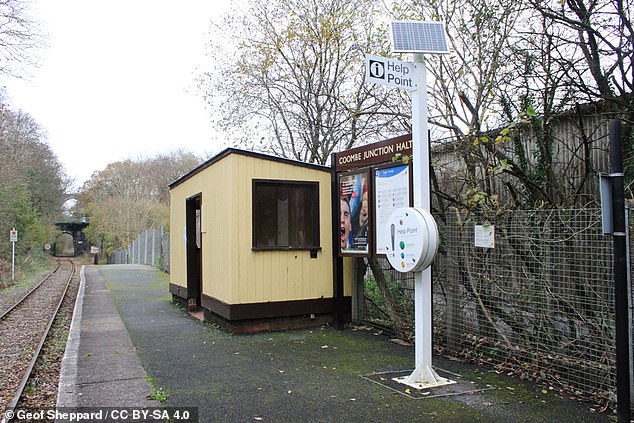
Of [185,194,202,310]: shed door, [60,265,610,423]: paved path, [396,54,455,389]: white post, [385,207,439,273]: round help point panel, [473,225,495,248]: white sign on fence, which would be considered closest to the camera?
[60,265,610,423]: paved path

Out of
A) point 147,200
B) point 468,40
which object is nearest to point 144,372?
point 468,40

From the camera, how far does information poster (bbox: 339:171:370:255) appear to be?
7816 millimetres

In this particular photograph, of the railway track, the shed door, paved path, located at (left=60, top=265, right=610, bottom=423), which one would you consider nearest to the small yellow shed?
paved path, located at (left=60, top=265, right=610, bottom=423)

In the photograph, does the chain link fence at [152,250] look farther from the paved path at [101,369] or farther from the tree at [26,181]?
the paved path at [101,369]

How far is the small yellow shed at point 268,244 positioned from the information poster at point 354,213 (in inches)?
30.0

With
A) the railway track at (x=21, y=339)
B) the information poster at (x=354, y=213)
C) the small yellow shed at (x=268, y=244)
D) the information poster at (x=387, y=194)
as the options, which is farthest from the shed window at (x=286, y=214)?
the railway track at (x=21, y=339)

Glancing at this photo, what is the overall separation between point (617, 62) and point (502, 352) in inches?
135

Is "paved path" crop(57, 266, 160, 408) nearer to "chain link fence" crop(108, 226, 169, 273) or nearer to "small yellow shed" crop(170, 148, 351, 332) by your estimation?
"small yellow shed" crop(170, 148, 351, 332)

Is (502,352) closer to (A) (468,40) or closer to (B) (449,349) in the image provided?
(B) (449,349)

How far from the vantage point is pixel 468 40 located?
750 centimetres

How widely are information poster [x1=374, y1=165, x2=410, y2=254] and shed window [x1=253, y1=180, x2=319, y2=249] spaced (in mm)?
1815

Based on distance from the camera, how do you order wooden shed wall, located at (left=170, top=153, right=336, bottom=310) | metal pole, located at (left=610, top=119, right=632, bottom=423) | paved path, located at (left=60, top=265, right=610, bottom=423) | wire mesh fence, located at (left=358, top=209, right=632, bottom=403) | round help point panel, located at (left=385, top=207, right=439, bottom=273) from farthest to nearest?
wooden shed wall, located at (left=170, top=153, right=336, bottom=310) < round help point panel, located at (left=385, top=207, right=439, bottom=273) < wire mesh fence, located at (left=358, top=209, right=632, bottom=403) < paved path, located at (left=60, top=265, right=610, bottom=423) < metal pole, located at (left=610, top=119, right=632, bottom=423)

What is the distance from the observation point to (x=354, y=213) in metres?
8.09

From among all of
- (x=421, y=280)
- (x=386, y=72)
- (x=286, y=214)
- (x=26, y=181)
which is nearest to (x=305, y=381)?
(x=421, y=280)
